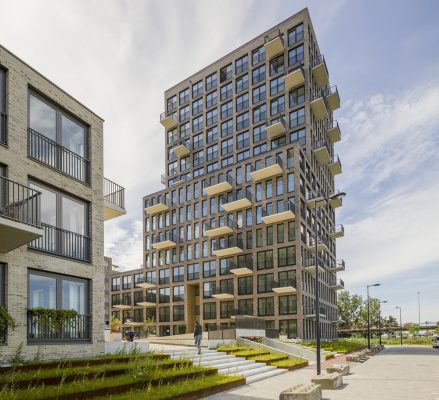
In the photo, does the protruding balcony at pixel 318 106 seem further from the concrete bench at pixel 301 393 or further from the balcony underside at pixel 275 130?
the concrete bench at pixel 301 393

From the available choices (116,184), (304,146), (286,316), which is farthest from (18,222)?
(304,146)

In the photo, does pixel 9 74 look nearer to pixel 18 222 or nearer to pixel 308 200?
pixel 18 222

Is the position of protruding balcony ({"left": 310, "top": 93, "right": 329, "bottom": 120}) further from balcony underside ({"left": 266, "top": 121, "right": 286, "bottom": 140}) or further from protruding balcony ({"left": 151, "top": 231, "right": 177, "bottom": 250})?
protruding balcony ({"left": 151, "top": 231, "right": 177, "bottom": 250})

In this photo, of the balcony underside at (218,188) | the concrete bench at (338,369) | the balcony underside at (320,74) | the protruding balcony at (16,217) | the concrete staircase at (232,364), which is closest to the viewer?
the protruding balcony at (16,217)

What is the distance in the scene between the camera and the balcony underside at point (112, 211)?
21.7 meters

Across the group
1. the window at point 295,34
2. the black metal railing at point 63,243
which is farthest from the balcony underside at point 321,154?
the black metal railing at point 63,243

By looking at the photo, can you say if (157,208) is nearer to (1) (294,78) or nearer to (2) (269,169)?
(2) (269,169)

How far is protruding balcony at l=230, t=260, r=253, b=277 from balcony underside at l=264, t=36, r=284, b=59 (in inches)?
1073

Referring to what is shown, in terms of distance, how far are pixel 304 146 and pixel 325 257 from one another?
16.8 m

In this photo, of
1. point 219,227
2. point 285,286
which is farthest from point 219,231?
point 285,286

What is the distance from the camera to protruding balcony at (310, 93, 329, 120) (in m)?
60.7

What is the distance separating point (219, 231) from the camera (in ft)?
204

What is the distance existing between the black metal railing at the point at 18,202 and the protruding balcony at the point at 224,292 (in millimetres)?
45964

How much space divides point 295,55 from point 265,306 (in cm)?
3181
